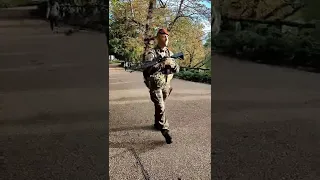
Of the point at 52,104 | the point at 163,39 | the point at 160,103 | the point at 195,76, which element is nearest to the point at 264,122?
the point at 195,76

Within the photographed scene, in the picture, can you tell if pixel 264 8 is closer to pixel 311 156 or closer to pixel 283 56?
pixel 283 56

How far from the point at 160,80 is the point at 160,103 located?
0.31 ft

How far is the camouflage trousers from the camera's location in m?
1.44

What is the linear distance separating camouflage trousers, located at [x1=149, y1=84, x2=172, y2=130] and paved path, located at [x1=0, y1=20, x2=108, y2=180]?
0.67ft

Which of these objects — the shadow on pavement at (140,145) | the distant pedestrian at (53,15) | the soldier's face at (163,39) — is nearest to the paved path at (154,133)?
the shadow on pavement at (140,145)

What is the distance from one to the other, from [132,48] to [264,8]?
600mm

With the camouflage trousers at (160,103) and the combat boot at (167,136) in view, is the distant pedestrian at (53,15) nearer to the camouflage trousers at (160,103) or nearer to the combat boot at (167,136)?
the camouflage trousers at (160,103)

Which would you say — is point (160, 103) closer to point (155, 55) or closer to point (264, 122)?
point (155, 55)

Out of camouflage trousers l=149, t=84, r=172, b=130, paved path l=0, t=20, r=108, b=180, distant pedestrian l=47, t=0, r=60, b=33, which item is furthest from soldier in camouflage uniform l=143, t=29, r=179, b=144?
distant pedestrian l=47, t=0, r=60, b=33

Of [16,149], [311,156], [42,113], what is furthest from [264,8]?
[16,149]

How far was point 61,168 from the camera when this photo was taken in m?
1.52

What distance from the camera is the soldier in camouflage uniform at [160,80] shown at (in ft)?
4.55

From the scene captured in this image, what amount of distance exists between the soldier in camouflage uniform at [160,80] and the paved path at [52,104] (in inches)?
7.4

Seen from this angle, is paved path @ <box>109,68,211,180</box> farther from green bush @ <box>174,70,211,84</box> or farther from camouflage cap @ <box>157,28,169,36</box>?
camouflage cap @ <box>157,28,169,36</box>
